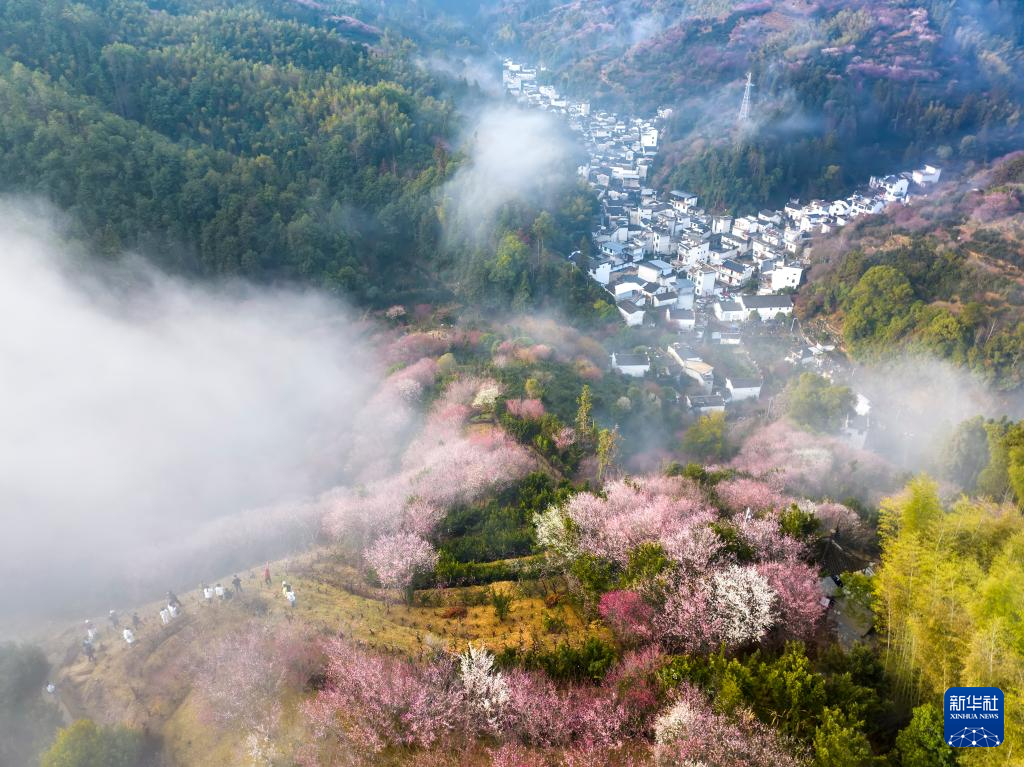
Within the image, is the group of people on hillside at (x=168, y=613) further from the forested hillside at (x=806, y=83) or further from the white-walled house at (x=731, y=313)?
the forested hillside at (x=806, y=83)

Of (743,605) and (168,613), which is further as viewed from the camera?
(168,613)

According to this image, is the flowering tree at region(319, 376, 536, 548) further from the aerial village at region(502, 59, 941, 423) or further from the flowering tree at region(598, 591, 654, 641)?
Answer: the aerial village at region(502, 59, 941, 423)

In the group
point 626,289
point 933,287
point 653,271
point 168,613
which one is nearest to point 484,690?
point 168,613

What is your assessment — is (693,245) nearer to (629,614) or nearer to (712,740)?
(629,614)

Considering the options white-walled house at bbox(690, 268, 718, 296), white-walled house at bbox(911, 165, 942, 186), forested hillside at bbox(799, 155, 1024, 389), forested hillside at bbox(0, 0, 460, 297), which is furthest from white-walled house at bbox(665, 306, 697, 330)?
white-walled house at bbox(911, 165, 942, 186)

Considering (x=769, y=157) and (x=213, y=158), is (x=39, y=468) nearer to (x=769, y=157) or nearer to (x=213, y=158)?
(x=213, y=158)
